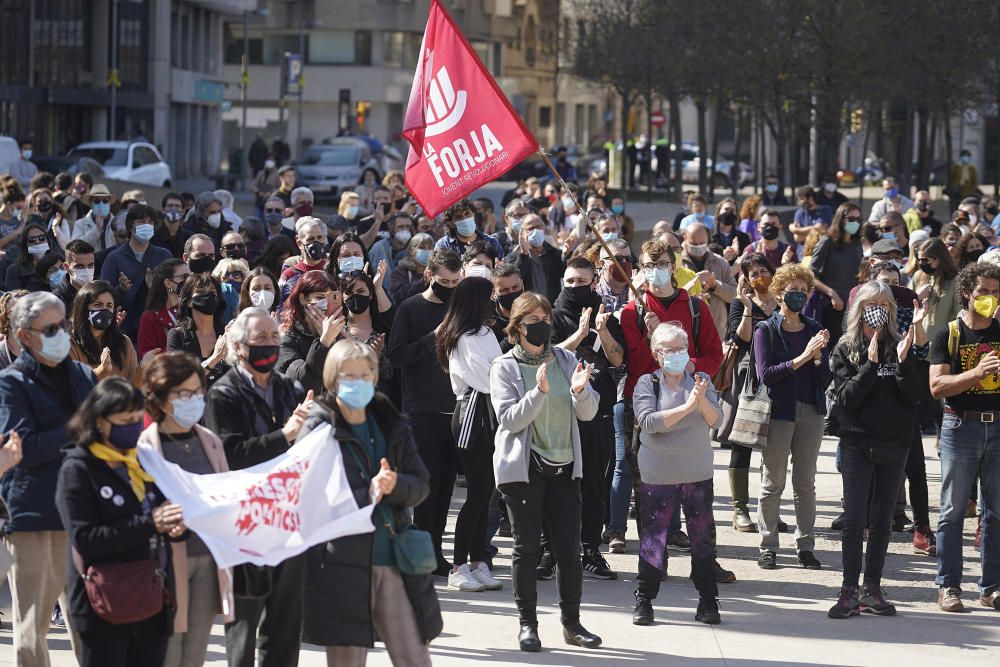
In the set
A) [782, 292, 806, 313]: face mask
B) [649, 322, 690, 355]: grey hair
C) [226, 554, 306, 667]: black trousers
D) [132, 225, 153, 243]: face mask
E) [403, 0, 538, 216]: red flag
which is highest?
[403, 0, 538, 216]: red flag

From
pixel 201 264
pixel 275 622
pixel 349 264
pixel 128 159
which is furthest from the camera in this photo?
pixel 128 159

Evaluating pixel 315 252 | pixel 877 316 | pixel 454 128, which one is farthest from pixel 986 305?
pixel 315 252

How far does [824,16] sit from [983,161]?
130 feet

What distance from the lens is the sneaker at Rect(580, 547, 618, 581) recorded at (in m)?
9.69

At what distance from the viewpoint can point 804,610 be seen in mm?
9070

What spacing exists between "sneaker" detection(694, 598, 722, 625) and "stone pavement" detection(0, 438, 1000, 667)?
5cm

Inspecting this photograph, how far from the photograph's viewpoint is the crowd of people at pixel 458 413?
6.33m

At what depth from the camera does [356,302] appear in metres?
9.63

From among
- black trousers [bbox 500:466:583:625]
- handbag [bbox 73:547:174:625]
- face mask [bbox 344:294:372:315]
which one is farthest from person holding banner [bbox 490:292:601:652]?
handbag [bbox 73:547:174:625]

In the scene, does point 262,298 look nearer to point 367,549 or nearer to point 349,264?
point 349,264

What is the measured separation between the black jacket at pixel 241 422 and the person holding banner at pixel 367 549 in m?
0.22

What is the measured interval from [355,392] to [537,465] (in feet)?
6.50

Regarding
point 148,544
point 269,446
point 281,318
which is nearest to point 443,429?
point 281,318

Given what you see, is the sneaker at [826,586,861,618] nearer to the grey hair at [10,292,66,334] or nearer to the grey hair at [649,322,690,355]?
the grey hair at [649,322,690,355]
